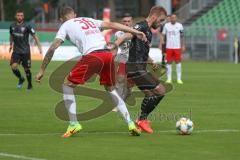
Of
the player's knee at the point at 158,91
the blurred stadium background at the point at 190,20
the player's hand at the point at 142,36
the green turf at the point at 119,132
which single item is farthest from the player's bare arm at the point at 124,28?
the blurred stadium background at the point at 190,20

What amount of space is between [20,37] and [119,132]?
36.2 feet

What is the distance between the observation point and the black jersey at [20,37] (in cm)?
2405

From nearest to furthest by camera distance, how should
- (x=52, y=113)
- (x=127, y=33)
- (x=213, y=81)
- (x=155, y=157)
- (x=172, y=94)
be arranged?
(x=155, y=157), (x=127, y=33), (x=52, y=113), (x=172, y=94), (x=213, y=81)

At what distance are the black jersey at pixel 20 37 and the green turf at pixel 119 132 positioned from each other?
1.76 meters

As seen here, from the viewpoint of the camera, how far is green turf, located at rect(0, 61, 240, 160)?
1114cm

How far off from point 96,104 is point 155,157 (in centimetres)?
857

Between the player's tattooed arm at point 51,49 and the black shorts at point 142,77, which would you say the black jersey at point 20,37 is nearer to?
the black shorts at point 142,77

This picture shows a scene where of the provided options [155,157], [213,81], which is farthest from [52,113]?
[213,81]

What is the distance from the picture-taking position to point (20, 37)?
79.2 feet

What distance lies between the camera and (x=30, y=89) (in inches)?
949

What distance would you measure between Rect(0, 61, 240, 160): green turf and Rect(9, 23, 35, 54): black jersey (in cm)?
176

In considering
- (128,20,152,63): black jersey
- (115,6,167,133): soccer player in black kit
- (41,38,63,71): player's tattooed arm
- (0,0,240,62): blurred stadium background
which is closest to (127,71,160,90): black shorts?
(115,6,167,133): soccer player in black kit

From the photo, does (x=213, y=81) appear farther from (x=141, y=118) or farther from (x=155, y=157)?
(x=155, y=157)

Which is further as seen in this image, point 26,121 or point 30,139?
point 26,121
